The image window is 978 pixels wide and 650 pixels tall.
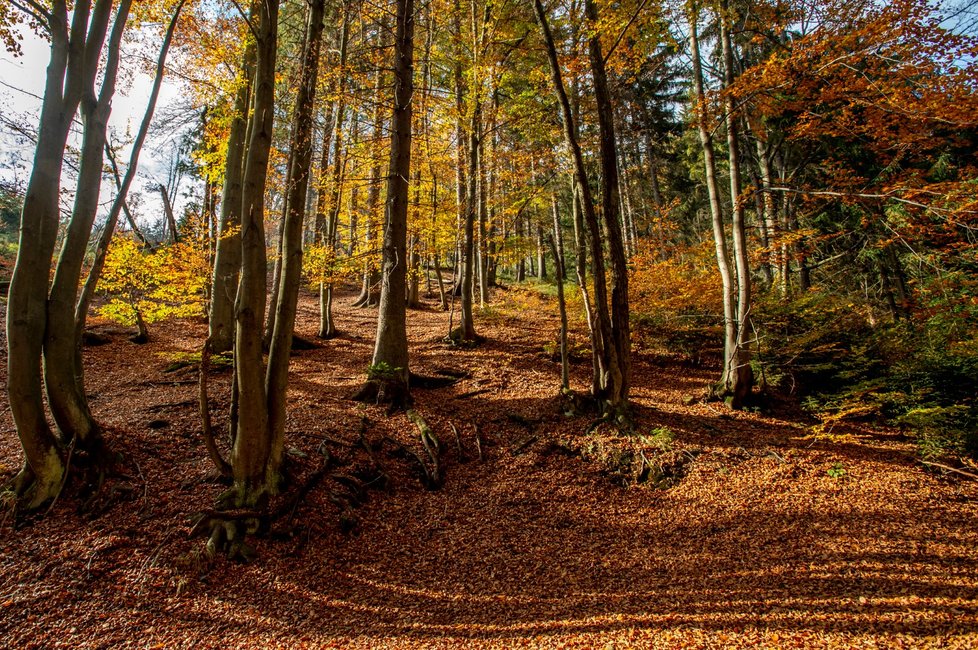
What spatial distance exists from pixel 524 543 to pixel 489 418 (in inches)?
107

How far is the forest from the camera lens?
350 centimetres

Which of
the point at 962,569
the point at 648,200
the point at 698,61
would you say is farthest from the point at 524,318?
the point at 648,200

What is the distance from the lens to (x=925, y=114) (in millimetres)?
5746

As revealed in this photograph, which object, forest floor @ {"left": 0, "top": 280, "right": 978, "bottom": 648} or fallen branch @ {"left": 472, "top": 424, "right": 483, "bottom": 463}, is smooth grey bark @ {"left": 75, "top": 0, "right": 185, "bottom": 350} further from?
fallen branch @ {"left": 472, "top": 424, "right": 483, "bottom": 463}

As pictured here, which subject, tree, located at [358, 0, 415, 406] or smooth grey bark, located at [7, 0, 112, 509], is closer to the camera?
smooth grey bark, located at [7, 0, 112, 509]

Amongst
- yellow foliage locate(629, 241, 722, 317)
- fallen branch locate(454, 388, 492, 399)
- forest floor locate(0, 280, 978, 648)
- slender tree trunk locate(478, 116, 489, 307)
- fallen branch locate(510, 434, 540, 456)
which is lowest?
forest floor locate(0, 280, 978, 648)

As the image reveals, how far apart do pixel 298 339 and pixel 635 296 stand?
8.84 meters

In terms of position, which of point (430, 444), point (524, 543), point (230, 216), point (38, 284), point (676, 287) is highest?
point (230, 216)

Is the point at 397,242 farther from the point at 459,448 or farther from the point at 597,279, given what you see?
the point at 459,448

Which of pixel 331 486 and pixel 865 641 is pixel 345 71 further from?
pixel 865 641

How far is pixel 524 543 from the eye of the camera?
4.66 m

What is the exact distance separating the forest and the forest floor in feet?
0.10

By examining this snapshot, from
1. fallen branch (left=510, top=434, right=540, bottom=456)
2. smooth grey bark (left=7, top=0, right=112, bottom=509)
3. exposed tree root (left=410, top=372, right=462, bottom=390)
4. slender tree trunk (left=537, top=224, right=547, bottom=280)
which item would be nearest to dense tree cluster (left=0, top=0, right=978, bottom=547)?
smooth grey bark (left=7, top=0, right=112, bottom=509)

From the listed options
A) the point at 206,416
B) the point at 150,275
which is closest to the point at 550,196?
the point at 206,416
